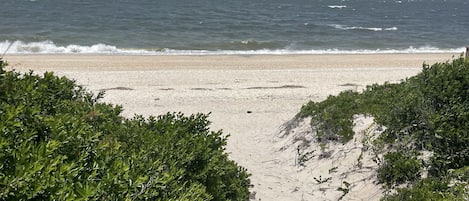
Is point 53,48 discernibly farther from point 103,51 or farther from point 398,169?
point 398,169

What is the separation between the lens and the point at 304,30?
36.4 m

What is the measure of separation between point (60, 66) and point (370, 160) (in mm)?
17574

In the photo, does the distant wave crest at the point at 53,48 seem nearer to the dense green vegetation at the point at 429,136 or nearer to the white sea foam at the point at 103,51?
the white sea foam at the point at 103,51

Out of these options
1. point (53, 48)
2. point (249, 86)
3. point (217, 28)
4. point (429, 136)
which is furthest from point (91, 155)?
point (217, 28)

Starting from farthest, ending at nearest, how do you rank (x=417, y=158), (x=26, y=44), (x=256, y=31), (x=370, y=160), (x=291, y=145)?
(x=256, y=31) < (x=26, y=44) < (x=291, y=145) < (x=370, y=160) < (x=417, y=158)

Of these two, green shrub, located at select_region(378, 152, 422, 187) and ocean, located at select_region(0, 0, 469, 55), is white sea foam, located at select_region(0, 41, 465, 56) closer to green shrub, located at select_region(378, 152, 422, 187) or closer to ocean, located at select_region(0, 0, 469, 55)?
ocean, located at select_region(0, 0, 469, 55)

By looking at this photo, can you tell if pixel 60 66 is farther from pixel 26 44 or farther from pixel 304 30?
pixel 304 30

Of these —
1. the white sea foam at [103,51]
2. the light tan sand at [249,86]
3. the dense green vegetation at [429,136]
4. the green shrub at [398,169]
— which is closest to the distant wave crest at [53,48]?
the white sea foam at [103,51]

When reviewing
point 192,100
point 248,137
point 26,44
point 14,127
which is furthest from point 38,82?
point 26,44

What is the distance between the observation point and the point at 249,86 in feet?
61.7

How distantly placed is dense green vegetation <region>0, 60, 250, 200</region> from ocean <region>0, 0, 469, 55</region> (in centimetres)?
2110

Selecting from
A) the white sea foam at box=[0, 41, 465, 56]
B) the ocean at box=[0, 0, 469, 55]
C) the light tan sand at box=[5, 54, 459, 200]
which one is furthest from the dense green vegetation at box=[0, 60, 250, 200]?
the ocean at box=[0, 0, 469, 55]

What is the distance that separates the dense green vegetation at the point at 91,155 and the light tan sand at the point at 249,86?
85.0 inches

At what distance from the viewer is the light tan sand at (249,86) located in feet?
32.2
